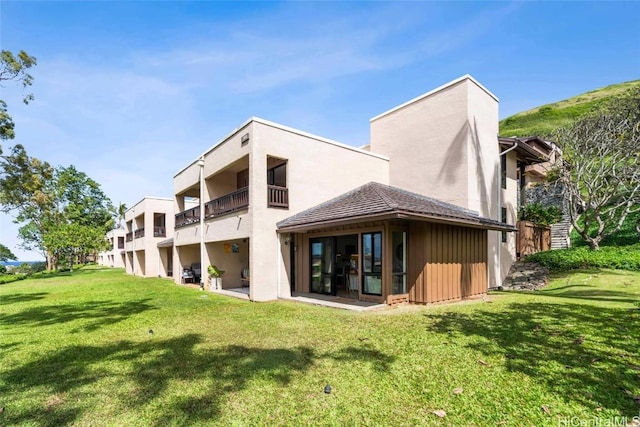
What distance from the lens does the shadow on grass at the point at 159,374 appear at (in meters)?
3.72

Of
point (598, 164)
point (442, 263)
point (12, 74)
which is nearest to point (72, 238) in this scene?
point (12, 74)

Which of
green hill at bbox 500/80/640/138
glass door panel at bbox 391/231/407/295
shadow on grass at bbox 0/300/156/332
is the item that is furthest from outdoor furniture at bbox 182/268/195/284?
green hill at bbox 500/80/640/138

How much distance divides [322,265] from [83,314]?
8.13 metres

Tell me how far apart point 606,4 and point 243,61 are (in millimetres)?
14960

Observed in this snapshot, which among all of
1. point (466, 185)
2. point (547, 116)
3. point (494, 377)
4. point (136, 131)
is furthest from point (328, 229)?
point (547, 116)

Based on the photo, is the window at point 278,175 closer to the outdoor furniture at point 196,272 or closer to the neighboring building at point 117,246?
the outdoor furniture at point 196,272

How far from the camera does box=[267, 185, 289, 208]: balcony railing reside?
12.7m

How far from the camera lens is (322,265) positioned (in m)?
12.8

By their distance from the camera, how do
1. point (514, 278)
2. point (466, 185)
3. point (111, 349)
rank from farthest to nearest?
point (514, 278) < point (466, 185) < point (111, 349)

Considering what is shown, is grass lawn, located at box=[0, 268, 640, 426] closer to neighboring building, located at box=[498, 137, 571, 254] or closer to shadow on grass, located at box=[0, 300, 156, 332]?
shadow on grass, located at box=[0, 300, 156, 332]

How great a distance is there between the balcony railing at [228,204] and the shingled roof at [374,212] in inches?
76.3

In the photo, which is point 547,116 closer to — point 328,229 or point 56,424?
point 328,229

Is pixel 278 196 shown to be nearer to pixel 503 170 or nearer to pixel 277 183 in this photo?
pixel 277 183

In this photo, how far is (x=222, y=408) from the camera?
147 inches
